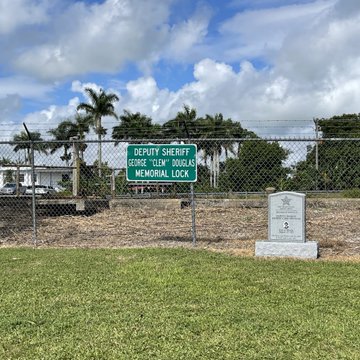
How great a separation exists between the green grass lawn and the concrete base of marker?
1.13 ft

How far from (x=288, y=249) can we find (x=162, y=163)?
2.43 meters

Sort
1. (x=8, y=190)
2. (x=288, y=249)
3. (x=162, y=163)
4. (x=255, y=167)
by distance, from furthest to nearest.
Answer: (x=8, y=190), (x=255, y=167), (x=162, y=163), (x=288, y=249)

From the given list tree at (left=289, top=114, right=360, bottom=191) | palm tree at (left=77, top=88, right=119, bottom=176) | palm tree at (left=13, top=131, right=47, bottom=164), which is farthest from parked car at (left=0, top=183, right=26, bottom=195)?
palm tree at (left=77, top=88, right=119, bottom=176)

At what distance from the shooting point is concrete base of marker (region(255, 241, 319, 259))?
7.56 metres

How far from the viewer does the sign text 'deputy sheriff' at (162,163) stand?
8430 mm

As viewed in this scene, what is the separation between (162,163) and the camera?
849 cm

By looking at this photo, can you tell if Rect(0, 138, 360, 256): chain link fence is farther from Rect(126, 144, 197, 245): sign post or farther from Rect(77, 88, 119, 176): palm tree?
Rect(77, 88, 119, 176): palm tree

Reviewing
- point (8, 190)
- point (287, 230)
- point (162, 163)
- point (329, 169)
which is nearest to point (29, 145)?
point (162, 163)

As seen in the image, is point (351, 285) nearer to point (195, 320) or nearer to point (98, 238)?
point (195, 320)

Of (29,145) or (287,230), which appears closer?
(287,230)

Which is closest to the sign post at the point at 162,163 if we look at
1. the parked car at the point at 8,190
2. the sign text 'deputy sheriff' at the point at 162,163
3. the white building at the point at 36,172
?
the sign text 'deputy sheriff' at the point at 162,163

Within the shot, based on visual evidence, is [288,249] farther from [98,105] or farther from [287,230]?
[98,105]

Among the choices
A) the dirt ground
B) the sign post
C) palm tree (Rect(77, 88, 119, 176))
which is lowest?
the dirt ground

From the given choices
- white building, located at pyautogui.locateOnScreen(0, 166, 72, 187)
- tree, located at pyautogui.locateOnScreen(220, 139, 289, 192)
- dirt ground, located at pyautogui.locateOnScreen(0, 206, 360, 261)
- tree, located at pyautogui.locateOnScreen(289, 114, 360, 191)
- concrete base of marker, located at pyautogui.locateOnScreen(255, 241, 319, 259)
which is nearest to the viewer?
concrete base of marker, located at pyautogui.locateOnScreen(255, 241, 319, 259)
